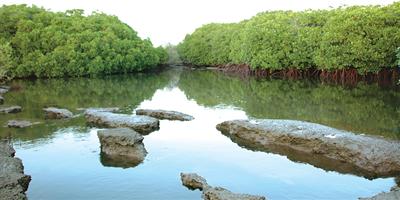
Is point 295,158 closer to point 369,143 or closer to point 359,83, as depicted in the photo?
point 369,143

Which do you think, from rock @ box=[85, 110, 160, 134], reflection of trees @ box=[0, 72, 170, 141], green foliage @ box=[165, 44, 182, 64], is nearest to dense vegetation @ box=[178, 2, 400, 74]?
reflection of trees @ box=[0, 72, 170, 141]

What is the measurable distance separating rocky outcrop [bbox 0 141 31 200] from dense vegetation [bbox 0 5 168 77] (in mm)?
36787

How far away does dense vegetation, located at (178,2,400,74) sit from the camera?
3791 cm

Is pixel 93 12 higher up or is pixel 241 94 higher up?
pixel 93 12

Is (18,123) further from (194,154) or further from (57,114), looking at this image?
(194,154)

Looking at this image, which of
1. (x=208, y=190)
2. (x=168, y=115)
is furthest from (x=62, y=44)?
(x=208, y=190)

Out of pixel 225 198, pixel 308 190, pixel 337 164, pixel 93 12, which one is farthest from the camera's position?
pixel 93 12

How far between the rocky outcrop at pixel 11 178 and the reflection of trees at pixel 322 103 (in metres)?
12.4

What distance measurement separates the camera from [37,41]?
5219cm

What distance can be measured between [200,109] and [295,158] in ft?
36.6

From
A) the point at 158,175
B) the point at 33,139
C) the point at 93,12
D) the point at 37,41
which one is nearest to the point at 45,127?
the point at 33,139

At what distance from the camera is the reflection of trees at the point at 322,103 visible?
20969mm

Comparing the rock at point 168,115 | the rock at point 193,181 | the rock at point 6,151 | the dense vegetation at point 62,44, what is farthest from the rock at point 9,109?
the dense vegetation at point 62,44

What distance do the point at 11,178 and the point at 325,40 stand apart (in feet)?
116
